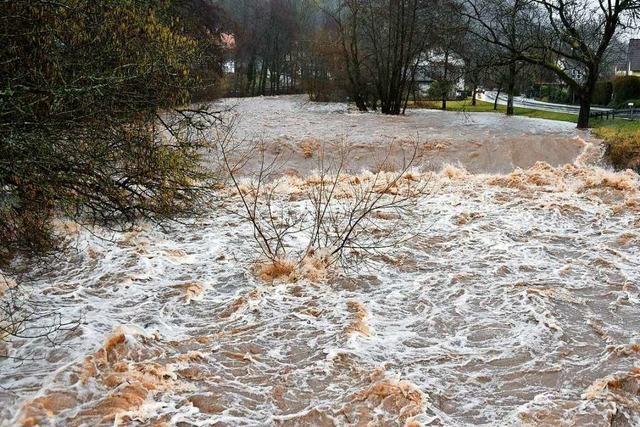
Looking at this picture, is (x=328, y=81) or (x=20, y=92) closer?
(x=20, y=92)

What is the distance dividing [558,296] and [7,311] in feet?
19.4

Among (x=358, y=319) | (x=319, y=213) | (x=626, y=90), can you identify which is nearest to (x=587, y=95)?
(x=319, y=213)

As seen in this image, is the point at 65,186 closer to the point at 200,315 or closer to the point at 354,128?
the point at 200,315

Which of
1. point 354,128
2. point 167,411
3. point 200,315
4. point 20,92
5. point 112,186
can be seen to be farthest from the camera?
point 354,128

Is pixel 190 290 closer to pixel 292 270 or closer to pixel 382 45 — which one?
pixel 292 270

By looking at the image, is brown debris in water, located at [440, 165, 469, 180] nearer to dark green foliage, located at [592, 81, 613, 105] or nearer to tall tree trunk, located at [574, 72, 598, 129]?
tall tree trunk, located at [574, 72, 598, 129]

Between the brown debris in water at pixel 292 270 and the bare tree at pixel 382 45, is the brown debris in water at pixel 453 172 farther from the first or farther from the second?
the bare tree at pixel 382 45

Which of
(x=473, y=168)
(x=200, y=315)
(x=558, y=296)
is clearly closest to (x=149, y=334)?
Result: (x=200, y=315)

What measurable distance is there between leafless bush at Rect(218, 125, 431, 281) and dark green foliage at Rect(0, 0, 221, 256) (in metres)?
1.11

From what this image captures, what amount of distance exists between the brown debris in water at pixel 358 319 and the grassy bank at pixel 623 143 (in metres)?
9.02

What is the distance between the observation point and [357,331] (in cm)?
607

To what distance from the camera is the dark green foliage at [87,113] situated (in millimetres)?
5832

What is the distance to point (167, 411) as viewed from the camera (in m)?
4.69

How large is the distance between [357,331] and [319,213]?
2.28 meters
